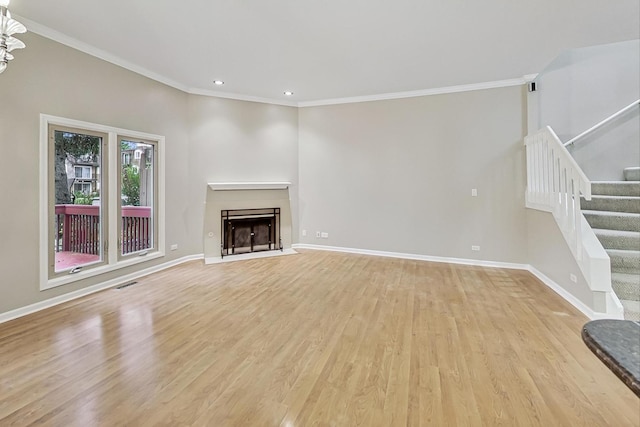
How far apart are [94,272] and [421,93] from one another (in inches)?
230

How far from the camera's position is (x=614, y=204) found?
389 centimetres

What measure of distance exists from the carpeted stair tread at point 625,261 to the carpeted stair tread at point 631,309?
1.42 feet

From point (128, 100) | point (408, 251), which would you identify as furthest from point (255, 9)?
point (408, 251)

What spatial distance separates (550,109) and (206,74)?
5440 mm

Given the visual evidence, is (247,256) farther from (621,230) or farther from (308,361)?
(621,230)

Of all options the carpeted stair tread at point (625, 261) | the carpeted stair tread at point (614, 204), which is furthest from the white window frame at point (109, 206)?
the carpeted stair tread at point (614, 204)

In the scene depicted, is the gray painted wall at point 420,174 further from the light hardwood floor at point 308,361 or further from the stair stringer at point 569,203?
the light hardwood floor at point 308,361

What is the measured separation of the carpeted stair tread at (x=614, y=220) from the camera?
3.55 meters

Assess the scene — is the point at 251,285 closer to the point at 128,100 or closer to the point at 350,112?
the point at 128,100

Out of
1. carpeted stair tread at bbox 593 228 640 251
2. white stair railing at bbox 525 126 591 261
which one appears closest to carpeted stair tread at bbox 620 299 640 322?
white stair railing at bbox 525 126 591 261

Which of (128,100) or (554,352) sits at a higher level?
(128,100)

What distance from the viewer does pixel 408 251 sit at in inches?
224

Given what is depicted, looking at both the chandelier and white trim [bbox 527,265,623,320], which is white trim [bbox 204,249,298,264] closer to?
the chandelier

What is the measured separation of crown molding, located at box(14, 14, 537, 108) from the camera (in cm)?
331
